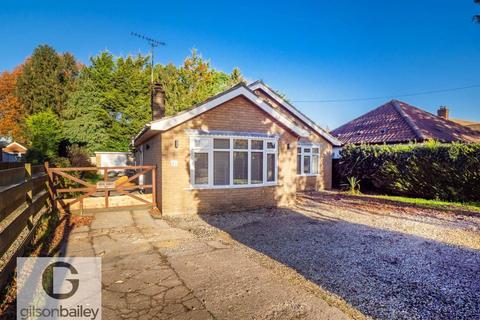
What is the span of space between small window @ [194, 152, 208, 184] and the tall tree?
34.7 metres

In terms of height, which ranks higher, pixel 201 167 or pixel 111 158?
pixel 111 158

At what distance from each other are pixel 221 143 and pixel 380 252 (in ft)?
19.1

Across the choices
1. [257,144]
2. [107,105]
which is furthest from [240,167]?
[107,105]

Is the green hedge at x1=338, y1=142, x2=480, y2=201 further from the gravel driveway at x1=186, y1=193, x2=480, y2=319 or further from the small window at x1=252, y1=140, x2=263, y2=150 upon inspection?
the small window at x1=252, y1=140, x2=263, y2=150

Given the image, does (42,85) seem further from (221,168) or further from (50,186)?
(221,168)

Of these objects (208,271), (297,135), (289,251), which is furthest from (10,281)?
(297,135)

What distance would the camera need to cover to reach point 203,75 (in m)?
35.0

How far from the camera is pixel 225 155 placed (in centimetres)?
959

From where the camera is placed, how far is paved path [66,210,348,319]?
3342mm

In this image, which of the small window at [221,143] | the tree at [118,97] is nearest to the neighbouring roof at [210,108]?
the small window at [221,143]

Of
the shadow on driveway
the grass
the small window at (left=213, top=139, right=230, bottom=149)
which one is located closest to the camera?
the shadow on driveway

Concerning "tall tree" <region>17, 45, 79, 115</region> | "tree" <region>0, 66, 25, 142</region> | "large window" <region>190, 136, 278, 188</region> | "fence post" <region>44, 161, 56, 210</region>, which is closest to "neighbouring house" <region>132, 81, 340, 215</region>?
A: "large window" <region>190, 136, 278, 188</region>

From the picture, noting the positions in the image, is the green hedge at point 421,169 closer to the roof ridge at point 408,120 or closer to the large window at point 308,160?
the large window at point 308,160

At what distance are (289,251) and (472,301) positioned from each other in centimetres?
296
